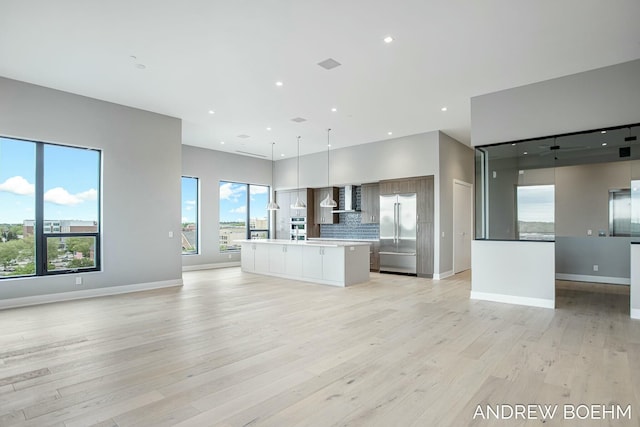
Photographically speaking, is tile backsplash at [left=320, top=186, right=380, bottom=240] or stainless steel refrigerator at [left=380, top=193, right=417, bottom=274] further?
tile backsplash at [left=320, top=186, right=380, bottom=240]

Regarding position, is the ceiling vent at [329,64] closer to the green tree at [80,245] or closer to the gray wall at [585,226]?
the gray wall at [585,226]

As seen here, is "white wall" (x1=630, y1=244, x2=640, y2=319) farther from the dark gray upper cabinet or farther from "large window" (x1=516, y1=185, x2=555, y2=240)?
the dark gray upper cabinet

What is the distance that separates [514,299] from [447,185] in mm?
3497

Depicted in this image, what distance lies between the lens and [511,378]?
8.84 ft

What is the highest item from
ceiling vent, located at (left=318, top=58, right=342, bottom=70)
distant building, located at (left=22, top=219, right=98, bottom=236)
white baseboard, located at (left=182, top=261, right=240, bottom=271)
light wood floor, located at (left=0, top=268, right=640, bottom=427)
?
ceiling vent, located at (left=318, top=58, right=342, bottom=70)

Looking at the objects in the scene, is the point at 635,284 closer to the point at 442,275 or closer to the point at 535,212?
the point at 535,212

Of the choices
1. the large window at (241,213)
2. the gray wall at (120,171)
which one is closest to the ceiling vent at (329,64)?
the gray wall at (120,171)

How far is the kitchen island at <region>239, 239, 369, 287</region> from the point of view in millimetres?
6860

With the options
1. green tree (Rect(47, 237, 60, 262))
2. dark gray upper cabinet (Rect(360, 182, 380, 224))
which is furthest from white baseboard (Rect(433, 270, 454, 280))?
green tree (Rect(47, 237, 60, 262))

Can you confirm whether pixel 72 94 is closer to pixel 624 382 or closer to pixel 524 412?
pixel 524 412

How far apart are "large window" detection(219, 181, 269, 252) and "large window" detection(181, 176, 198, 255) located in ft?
2.57

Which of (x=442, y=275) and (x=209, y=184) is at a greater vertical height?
(x=209, y=184)

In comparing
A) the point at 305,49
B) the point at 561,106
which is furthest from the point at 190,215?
the point at 561,106

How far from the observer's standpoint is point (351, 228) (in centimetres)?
989
